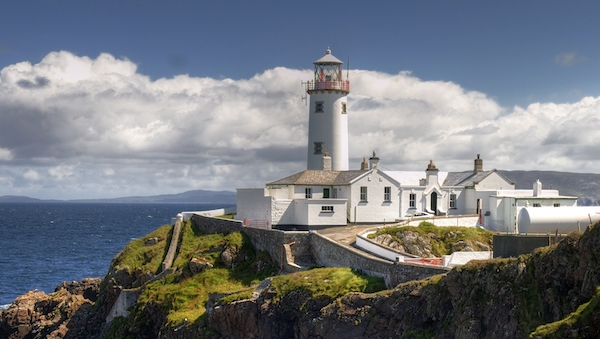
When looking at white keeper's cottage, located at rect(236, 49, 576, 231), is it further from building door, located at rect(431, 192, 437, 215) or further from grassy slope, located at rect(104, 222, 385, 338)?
grassy slope, located at rect(104, 222, 385, 338)

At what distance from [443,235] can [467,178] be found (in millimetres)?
13160

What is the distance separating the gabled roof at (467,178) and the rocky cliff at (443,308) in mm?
22944

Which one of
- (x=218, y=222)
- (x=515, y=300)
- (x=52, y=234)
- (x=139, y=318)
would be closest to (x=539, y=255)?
(x=515, y=300)

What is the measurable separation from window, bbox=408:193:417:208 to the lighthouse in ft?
25.8

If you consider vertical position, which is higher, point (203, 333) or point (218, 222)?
point (218, 222)

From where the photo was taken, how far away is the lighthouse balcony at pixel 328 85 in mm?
59562

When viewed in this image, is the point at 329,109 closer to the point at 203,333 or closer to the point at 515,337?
the point at 203,333

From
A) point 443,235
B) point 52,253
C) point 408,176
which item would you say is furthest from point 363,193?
point 52,253

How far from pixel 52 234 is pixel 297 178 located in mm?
Result: 88017

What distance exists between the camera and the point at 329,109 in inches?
2357

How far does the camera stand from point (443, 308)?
97.4 ft

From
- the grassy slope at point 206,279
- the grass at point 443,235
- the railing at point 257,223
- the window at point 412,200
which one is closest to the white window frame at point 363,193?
the window at point 412,200

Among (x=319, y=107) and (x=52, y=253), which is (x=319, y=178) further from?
(x=52, y=253)

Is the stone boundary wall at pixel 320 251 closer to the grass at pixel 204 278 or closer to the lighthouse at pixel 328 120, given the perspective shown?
the grass at pixel 204 278
